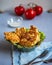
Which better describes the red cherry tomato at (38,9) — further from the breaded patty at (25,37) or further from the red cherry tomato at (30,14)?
the breaded patty at (25,37)

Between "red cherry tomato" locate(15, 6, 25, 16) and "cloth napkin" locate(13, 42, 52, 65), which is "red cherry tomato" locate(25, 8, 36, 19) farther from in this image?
"cloth napkin" locate(13, 42, 52, 65)

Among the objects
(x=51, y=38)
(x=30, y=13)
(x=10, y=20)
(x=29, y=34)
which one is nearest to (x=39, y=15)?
(x=30, y=13)

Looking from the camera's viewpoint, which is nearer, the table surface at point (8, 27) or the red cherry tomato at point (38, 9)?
the table surface at point (8, 27)

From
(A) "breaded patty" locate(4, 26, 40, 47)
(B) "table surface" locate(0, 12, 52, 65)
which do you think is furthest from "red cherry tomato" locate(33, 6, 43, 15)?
(A) "breaded patty" locate(4, 26, 40, 47)

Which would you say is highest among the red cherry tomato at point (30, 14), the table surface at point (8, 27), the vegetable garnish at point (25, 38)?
the vegetable garnish at point (25, 38)

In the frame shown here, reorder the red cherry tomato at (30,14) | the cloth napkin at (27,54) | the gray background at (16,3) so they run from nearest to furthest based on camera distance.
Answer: the cloth napkin at (27,54) → the red cherry tomato at (30,14) → the gray background at (16,3)

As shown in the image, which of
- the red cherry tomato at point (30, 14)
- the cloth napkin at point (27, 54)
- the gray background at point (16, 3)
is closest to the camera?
the cloth napkin at point (27, 54)

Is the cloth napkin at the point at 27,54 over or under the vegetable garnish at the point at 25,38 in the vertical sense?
under

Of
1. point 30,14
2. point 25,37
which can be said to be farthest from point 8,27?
point 25,37

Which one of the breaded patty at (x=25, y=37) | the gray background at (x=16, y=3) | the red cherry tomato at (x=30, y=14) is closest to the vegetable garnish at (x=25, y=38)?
the breaded patty at (x=25, y=37)
